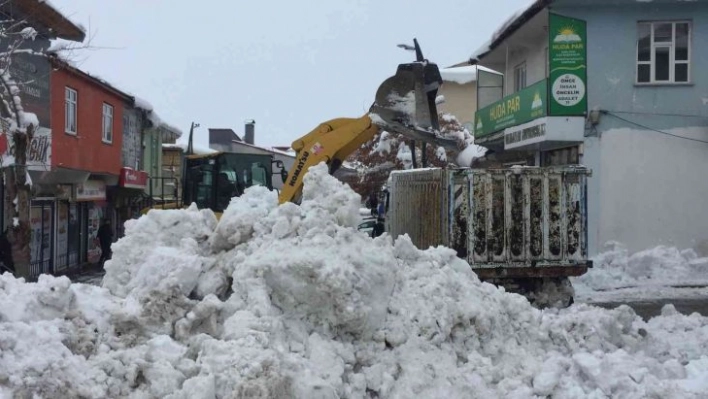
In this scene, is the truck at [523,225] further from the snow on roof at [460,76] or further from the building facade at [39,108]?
the snow on roof at [460,76]

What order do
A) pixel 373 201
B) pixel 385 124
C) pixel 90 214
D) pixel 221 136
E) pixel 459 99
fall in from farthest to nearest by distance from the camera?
pixel 221 136 < pixel 459 99 < pixel 373 201 < pixel 90 214 < pixel 385 124

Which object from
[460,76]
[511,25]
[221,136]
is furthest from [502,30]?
[221,136]

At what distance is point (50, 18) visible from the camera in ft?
51.0

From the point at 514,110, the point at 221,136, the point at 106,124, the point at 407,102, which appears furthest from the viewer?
the point at 221,136

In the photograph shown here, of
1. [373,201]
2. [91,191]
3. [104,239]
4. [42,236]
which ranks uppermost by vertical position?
[91,191]

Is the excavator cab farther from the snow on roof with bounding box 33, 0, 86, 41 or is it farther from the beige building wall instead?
the beige building wall

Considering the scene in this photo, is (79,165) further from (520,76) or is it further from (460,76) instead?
(460,76)

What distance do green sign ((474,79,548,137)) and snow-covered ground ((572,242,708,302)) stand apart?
3.64 metres

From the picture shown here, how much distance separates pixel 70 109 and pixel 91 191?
10.1 feet

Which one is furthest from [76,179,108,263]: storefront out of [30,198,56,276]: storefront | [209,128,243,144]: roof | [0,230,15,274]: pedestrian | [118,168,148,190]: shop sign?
[209,128,243,144]: roof

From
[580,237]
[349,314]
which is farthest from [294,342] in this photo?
[580,237]

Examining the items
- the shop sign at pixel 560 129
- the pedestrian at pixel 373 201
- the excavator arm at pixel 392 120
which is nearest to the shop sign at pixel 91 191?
the pedestrian at pixel 373 201

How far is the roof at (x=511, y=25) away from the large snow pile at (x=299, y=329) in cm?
1088

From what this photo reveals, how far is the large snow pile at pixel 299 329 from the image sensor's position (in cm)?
516
